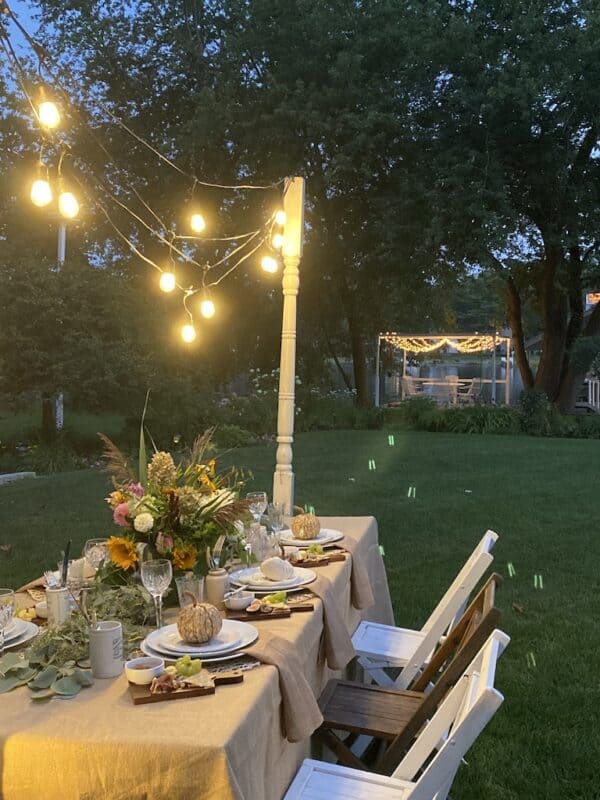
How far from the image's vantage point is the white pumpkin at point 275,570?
9.95 feet

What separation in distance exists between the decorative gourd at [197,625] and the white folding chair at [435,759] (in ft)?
1.84

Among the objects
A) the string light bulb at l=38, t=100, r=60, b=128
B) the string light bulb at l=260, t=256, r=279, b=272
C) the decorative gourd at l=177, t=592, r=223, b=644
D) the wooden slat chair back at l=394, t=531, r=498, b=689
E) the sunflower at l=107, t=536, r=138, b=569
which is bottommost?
the wooden slat chair back at l=394, t=531, r=498, b=689

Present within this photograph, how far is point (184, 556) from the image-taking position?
2688mm

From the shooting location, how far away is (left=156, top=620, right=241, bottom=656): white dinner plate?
87.4 inches

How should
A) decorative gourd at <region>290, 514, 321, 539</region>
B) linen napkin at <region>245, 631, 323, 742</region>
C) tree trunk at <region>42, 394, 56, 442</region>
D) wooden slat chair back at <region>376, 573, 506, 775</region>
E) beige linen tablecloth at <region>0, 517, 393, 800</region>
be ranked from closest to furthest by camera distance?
beige linen tablecloth at <region>0, 517, 393, 800</region>
linen napkin at <region>245, 631, 323, 742</region>
wooden slat chair back at <region>376, 573, 506, 775</region>
decorative gourd at <region>290, 514, 321, 539</region>
tree trunk at <region>42, 394, 56, 442</region>

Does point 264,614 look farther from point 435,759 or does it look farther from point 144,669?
point 435,759

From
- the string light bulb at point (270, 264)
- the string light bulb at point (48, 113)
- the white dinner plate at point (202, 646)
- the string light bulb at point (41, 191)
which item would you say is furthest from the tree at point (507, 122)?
the white dinner plate at point (202, 646)

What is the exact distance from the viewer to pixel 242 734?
5.90 feet

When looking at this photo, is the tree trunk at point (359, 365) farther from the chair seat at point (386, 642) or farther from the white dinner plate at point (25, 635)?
the white dinner plate at point (25, 635)

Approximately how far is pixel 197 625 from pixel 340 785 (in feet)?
2.38

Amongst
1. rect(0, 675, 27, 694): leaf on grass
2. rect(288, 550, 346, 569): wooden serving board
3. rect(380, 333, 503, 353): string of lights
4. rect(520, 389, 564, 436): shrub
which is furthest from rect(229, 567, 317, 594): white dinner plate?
rect(380, 333, 503, 353): string of lights

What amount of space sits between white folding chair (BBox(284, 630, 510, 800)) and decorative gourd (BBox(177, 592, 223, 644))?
0.56 meters

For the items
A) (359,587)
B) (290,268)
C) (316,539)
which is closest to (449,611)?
(359,587)

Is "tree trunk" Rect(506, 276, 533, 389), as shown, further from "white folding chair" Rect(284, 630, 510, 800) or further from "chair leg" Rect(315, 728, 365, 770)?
"white folding chair" Rect(284, 630, 510, 800)
